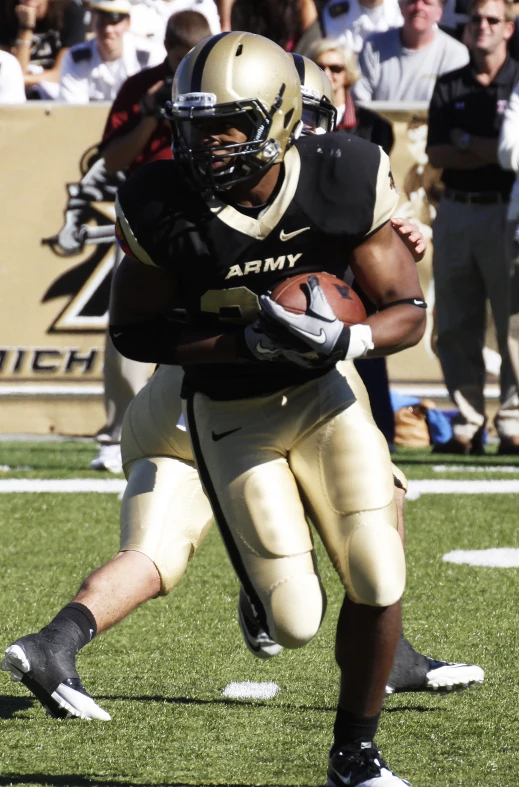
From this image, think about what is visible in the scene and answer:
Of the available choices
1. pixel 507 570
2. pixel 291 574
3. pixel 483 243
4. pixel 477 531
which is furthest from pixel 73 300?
pixel 291 574

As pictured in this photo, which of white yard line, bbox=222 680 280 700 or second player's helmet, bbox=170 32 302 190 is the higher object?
second player's helmet, bbox=170 32 302 190

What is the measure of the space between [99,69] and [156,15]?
64 cm

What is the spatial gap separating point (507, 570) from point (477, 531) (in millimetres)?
648

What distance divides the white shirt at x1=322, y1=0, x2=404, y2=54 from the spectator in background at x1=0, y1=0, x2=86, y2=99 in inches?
70.0

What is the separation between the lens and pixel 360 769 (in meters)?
2.49

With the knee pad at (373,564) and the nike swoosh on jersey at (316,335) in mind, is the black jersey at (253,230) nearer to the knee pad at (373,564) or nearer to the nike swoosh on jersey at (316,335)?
the nike swoosh on jersey at (316,335)

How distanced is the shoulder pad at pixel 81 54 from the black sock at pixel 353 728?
615cm

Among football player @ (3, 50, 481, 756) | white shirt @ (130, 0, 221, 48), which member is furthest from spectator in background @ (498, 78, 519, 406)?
football player @ (3, 50, 481, 756)

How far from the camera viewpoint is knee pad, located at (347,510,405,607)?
8.19 ft

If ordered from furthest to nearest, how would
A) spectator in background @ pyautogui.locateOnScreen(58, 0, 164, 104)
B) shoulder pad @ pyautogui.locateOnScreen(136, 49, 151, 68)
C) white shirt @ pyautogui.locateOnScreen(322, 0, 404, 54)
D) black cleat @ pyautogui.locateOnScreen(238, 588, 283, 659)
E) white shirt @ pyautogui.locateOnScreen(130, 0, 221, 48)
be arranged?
1. white shirt @ pyautogui.locateOnScreen(130, 0, 221, 48)
2. white shirt @ pyautogui.locateOnScreen(322, 0, 404, 54)
3. shoulder pad @ pyautogui.locateOnScreen(136, 49, 151, 68)
4. spectator in background @ pyautogui.locateOnScreen(58, 0, 164, 104)
5. black cleat @ pyautogui.locateOnScreen(238, 588, 283, 659)

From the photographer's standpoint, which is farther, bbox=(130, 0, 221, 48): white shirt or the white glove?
bbox=(130, 0, 221, 48): white shirt

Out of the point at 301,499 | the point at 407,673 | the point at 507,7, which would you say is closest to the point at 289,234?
the point at 301,499

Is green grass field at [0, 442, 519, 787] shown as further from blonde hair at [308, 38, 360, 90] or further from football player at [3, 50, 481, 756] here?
blonde hair at [308, 38, 360, 90]

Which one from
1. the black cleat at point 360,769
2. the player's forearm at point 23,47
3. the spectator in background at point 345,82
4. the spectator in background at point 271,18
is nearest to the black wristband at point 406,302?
the black cleat at point 360,769
